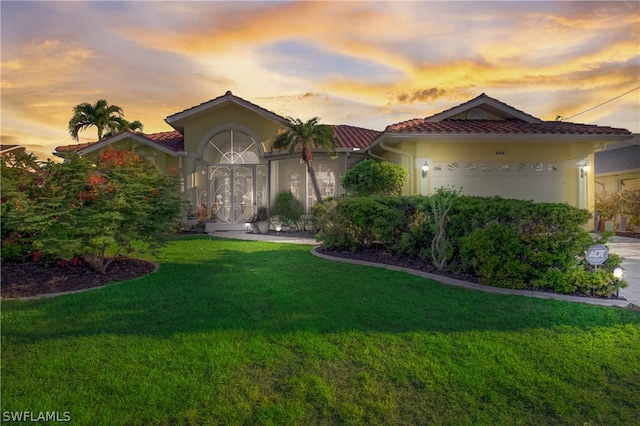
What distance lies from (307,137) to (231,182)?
436 cm

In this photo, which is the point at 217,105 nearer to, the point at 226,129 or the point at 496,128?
the point at 226,129

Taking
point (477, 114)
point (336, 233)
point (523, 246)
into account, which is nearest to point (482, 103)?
point (477, 114)

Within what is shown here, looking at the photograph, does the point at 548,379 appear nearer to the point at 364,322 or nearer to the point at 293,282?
the point at 364,322

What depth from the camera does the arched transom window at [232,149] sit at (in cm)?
1764

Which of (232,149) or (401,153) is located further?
(232,149)

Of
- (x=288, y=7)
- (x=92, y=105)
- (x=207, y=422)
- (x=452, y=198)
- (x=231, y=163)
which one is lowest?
(x=207, y=422)

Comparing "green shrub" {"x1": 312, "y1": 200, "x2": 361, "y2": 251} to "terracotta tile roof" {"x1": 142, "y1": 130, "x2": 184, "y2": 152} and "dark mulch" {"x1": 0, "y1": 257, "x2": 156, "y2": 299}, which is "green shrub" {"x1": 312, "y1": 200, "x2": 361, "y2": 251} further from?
"terracotta tile roof" {"x1": 142, "y1": 130, "x2": 184, "y2": 152}

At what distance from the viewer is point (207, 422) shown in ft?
8.96

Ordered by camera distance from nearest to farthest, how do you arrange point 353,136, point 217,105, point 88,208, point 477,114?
1. point 88,208
2. point 477,114
3. point 217,105
4. point 353,136

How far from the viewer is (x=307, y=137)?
15.6 m

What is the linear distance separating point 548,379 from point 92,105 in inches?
1119

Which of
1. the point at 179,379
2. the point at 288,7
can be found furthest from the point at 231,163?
the point at 179,379

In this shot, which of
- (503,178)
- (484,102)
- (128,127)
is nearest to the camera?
(503,178)

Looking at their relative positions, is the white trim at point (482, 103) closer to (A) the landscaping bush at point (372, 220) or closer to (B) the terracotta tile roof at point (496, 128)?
(B) the terracotta tile roof at point (496, 128)
